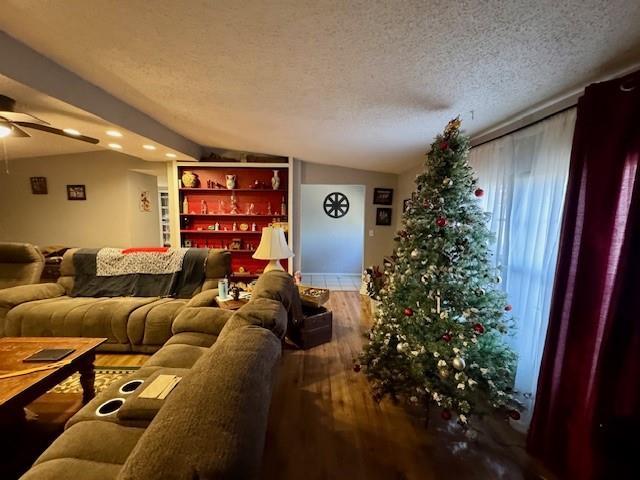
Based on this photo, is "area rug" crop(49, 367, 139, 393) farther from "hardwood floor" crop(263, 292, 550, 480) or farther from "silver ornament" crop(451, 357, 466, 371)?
"silver ornament" crop(451, 357, 466, 371)

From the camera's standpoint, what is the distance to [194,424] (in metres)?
0.79

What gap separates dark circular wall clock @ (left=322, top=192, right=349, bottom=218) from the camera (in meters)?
6.32

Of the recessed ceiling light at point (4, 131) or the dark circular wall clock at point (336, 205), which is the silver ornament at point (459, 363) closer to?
the recessed ceiling light at point (4, 131)

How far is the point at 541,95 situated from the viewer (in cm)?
164

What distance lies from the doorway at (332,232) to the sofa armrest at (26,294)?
4087mm

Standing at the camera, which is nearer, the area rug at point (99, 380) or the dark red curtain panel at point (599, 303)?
the dark red curtain panel at point (599, 303)

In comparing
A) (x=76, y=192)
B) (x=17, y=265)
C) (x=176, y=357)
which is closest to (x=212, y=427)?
(x=176, y=357)

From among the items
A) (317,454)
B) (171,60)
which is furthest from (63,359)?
(171,60)

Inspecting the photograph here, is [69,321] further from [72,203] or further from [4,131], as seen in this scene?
[72,203]

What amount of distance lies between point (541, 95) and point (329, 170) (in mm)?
3619

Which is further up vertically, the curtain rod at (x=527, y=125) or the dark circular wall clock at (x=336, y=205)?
the curtain rod at (x=527, y=125)

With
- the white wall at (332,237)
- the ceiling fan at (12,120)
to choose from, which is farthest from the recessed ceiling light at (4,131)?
the white wall at (332,237)

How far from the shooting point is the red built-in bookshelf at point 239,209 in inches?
190

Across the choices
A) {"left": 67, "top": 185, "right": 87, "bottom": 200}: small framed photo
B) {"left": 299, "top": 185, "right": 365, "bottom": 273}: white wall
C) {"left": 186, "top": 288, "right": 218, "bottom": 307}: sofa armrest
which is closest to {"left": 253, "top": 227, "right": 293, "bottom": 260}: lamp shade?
{"left": 186, "top": 288, "right": 218, "bottom": 307}: sofa armrest
